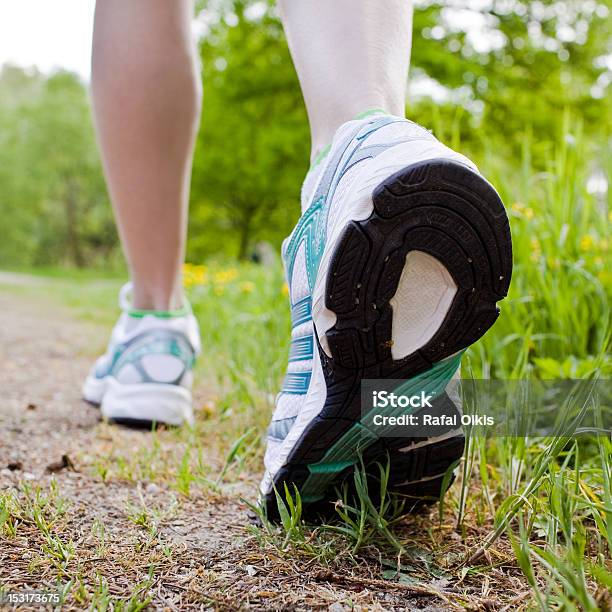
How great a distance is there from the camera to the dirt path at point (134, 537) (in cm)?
74

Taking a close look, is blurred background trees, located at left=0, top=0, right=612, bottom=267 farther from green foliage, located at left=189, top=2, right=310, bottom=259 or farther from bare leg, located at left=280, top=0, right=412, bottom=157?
bare leg, located at left=280, top=0, right=412, bottom=157

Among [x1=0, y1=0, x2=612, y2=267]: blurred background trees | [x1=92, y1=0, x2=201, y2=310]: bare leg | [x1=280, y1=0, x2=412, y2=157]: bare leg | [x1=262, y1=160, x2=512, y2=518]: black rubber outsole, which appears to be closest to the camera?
[x1=262, y1=160, x2=512, y2=518]: black rubber outsole

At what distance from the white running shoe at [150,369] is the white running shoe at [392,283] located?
0.68m

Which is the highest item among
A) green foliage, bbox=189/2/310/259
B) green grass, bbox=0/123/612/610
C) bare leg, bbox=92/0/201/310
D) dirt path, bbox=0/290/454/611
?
green foliage, bbox=189/2/310/259

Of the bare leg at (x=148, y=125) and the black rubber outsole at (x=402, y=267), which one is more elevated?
the bare leg at (x=148, y=125)

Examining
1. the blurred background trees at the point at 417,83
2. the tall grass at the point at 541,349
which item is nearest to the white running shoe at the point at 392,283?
the tall grass at the point at 541,349

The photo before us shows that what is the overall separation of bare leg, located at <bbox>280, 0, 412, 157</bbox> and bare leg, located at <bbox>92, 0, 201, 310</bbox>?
0.56 meters

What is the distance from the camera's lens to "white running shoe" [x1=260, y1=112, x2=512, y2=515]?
74 centimetres

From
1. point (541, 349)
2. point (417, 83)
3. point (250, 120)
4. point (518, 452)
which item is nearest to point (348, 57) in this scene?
point (518, 452)

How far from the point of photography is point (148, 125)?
4.83 feet

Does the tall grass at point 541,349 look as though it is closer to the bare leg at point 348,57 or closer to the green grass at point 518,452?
the green grass at point 518,452

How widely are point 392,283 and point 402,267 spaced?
21mm

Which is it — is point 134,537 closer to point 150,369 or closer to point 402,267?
point 402,267

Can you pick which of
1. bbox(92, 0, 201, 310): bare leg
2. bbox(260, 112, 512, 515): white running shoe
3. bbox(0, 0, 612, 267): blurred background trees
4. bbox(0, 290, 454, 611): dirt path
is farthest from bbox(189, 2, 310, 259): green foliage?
bbox(260, 112, 512, 515): white running shoe
